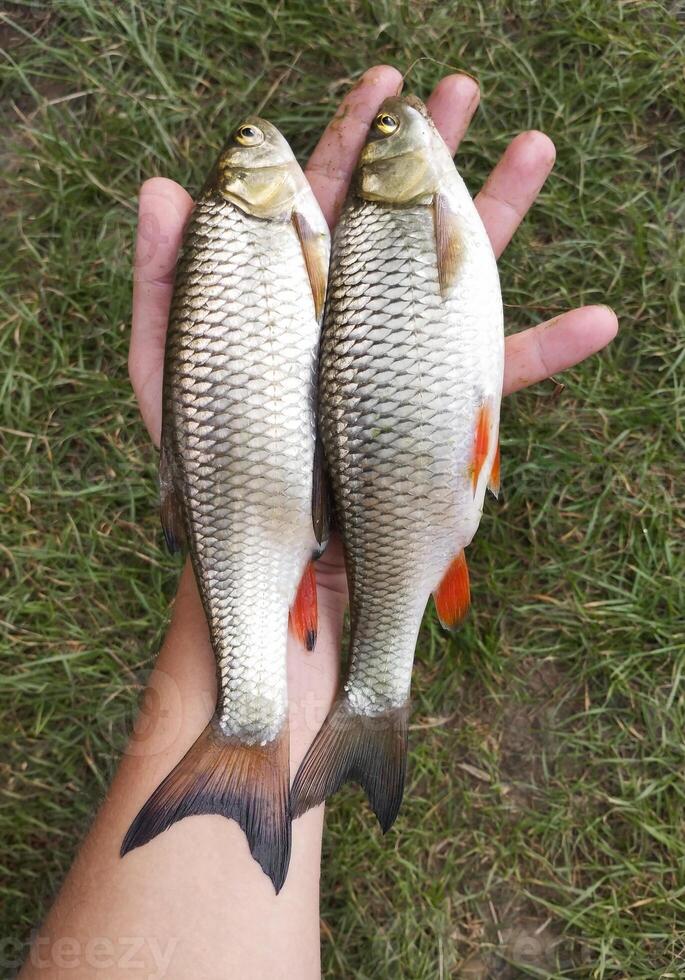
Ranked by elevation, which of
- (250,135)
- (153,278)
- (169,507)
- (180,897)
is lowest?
(180,897)

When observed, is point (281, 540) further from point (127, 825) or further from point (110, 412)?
point (110, 412)

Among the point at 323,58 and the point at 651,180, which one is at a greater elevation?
the point at 323,58

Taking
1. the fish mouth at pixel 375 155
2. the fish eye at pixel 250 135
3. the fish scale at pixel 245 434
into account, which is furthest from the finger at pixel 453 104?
the fish scale at pixel 245 434

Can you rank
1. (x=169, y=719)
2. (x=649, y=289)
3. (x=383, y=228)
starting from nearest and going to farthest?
(x=383, y=228) < (x=169, y=719) < (x=649, y=289)

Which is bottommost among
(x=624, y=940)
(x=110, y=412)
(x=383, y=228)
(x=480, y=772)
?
(x=624, y=940)

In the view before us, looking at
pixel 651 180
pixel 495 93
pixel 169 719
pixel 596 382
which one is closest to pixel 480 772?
pixel 169 719

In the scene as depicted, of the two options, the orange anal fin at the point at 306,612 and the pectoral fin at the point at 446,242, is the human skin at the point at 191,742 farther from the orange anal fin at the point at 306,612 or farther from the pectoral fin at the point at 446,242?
the pectoral fin at the point at 446,242

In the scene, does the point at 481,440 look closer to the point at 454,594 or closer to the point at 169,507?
the point at 454,594

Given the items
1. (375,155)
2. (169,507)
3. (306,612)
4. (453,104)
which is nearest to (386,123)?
(375,155)
